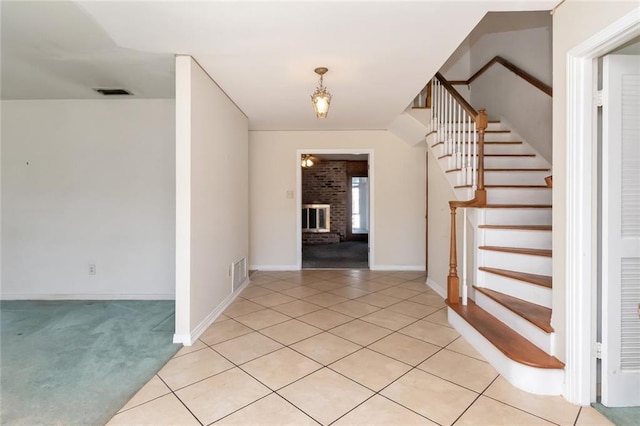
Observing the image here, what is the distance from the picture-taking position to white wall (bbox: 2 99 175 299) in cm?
353

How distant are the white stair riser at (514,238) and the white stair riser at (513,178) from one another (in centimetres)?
73

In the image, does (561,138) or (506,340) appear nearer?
(561,138)

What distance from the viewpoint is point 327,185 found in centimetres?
839

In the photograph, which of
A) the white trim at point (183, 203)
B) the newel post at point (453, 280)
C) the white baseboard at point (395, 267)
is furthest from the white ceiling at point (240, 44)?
the white baseboard at point (395, 267)

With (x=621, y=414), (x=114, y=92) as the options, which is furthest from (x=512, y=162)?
(x=114, y=92)

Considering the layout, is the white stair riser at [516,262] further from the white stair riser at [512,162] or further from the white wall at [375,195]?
the white wall at [375,195]

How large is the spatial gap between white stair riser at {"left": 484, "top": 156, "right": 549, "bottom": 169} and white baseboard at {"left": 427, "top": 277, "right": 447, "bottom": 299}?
4.91 feet

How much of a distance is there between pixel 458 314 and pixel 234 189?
2.68 metres

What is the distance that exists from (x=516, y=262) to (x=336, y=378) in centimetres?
171

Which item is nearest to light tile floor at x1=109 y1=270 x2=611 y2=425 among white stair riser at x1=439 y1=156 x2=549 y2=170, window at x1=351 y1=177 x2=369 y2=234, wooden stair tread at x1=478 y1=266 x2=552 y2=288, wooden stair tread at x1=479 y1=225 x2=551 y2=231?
wooden stair tread at x1=478 y1=266 x2=552 y2=288

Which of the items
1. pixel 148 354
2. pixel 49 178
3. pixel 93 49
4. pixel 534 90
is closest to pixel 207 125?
pixel 93 49

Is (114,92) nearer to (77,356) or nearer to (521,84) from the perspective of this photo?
(77,356)

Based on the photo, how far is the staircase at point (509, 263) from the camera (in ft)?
5.84

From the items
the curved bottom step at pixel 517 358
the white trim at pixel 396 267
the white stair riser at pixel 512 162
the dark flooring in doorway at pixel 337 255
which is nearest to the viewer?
the curved bottom step at pixel 517 358
